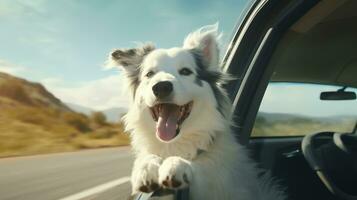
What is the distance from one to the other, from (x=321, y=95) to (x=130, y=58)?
1268 millimetres

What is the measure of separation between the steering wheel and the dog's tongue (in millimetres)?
751

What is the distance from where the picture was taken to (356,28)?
11.1 feet

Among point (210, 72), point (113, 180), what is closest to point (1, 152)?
point (113, 180)

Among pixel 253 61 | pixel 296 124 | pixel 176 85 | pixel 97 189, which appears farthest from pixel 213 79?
pixel 97 189

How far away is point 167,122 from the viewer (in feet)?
10.7

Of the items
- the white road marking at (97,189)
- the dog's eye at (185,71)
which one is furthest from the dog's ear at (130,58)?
the white road marking at (97,189)

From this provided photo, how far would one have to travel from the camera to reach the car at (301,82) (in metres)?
3.29

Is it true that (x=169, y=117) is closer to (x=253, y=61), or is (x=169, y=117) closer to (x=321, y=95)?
(x=253, y=61)

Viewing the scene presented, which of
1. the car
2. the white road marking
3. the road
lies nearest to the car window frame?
the car

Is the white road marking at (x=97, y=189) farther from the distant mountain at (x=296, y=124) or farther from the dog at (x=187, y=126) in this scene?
the distant mountain at (x=296, y=124)

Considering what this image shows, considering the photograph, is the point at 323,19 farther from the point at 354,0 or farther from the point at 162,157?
the point at 162,157

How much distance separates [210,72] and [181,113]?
1.49ft

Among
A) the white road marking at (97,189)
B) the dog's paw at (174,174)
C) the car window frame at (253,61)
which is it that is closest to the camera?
the dog's paw at (174,174)

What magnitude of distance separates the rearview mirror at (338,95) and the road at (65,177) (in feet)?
17.7
